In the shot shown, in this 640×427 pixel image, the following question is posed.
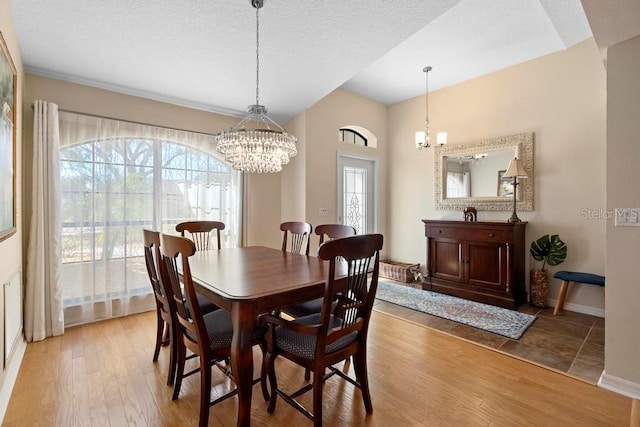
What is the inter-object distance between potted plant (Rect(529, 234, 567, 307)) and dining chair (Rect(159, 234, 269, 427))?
3267 mm

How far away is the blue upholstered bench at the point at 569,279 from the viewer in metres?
2.91

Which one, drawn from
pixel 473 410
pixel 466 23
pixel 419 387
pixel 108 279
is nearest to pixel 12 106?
pixel 108 279

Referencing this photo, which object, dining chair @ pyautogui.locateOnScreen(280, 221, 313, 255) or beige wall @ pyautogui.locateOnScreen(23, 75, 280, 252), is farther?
dining chair @ pyautogui.locateOnScreen(280, 221, 313, 255)

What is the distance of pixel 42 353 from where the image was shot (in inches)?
91.1

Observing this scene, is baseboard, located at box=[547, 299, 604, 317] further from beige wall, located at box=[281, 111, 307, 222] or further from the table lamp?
beige wall, located at box=[281, 111, 307, 222]

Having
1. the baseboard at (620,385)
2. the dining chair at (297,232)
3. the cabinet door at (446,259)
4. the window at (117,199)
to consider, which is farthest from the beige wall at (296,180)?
the baseboard at (620,385)

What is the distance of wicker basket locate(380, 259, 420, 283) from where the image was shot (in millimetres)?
4438

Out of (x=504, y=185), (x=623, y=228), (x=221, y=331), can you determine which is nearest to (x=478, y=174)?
(x=504, y=185)

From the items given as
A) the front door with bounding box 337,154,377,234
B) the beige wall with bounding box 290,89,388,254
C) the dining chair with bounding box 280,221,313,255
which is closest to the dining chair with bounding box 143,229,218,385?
the dining chair with bounding box 280,221,313,255

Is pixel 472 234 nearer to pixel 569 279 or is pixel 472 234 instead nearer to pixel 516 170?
pixel 516 170

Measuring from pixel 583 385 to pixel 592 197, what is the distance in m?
2.21

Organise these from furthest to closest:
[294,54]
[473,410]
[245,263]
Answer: [294,54], [245,263], [473,410]

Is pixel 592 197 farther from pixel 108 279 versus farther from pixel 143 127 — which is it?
pixel 108 279

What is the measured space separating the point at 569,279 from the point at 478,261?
33.8 inches
